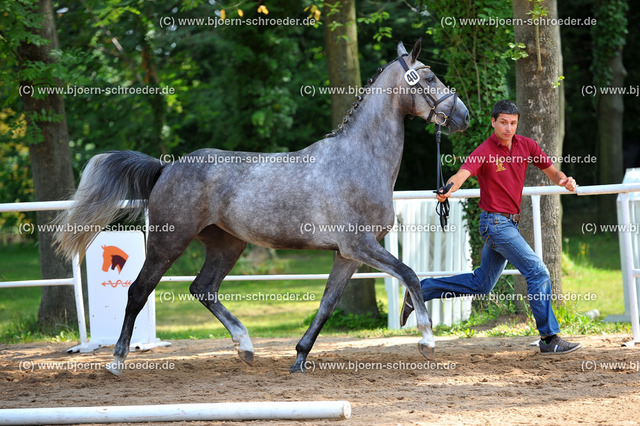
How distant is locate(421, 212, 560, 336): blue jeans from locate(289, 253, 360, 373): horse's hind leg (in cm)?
69

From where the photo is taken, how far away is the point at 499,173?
18.2ft

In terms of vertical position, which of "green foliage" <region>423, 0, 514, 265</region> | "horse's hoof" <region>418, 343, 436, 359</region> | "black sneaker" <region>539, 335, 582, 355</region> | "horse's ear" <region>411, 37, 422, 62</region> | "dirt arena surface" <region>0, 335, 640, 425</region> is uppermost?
"green foliage" <region>423, 0, 514, 265</region>

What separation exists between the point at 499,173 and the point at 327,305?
69.9 inches

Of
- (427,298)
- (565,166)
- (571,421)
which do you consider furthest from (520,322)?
(565,166)

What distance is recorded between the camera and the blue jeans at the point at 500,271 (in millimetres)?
5457

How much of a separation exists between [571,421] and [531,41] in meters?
4.55

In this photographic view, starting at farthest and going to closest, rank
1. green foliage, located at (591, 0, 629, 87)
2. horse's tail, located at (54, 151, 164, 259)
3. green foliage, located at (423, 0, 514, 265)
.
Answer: green foliage, located at (591, 0, 629, 87) → green foliage, located at (423, 0, 514, 265) → horse's tail, located at (54, 151, 164, 259)

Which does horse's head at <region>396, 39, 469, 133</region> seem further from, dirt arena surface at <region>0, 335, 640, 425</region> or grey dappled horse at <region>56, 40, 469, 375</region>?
dirt arena surface at <region>0, 335, 640, 425</region>

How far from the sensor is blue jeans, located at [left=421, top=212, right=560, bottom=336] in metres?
5.46

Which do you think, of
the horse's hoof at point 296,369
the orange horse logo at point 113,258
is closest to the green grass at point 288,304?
the orange horse logo at point 113,258

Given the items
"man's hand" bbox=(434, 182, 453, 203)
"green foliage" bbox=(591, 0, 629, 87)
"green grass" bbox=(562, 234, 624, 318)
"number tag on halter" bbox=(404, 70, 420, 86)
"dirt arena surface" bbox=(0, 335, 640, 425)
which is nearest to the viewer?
"dirt arena surface" bbox=(0, 335, 640, 425)

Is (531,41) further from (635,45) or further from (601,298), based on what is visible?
(635,45)

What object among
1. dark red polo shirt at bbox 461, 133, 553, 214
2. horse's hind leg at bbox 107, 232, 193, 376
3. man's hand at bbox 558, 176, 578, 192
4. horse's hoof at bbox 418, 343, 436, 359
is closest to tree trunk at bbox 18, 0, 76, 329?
horse's hind leg at bbox 107, 232, 193, 376

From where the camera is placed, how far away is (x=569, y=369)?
5258mm
